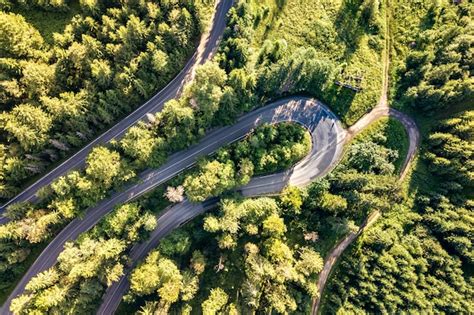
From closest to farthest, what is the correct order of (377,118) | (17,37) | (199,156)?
(17,37), (199,156), (377,118)

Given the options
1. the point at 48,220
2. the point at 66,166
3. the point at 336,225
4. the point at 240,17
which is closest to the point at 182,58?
the point at 240,17

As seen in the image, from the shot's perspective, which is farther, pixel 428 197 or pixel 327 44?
pixel 428 197

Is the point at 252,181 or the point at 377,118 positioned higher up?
the point at 377,118

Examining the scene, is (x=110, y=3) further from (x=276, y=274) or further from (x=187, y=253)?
(x=276, y=274)

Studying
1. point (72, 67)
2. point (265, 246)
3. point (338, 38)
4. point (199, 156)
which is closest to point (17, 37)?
point (72, 67)

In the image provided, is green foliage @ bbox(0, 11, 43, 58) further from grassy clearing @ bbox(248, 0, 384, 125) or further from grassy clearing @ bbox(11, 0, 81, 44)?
grassy clearing @ bbox(248, 0, 384, 125)

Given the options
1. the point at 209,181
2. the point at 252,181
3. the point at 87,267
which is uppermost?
the point at 252,181

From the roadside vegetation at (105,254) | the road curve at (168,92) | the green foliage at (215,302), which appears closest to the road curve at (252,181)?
the roadside vegetation at (105,254)

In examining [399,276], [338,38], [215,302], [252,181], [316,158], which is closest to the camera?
[215,302]

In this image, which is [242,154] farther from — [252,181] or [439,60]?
[439,60]
